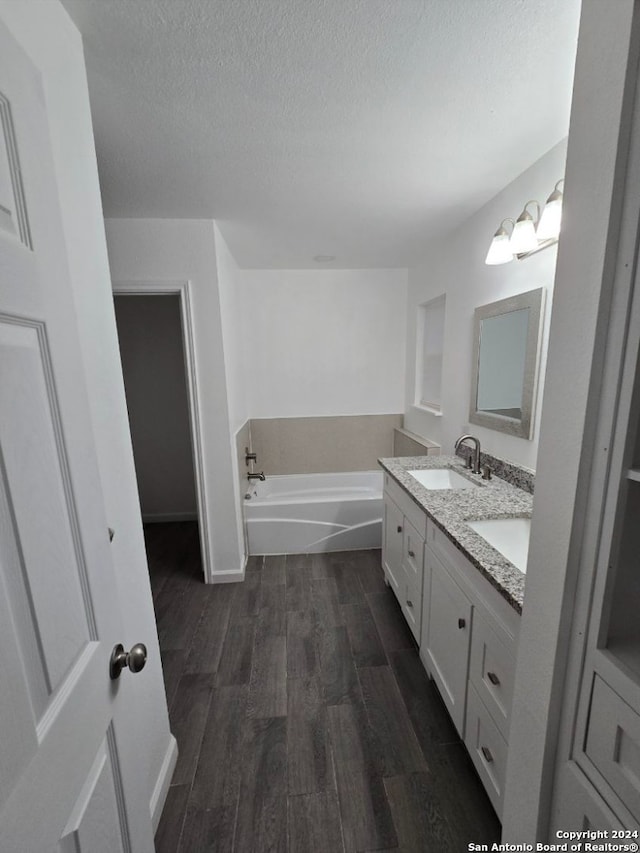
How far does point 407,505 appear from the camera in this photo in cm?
197

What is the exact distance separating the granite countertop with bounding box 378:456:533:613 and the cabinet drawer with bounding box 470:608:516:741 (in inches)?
6.8

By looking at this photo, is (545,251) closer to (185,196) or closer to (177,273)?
(185,196)

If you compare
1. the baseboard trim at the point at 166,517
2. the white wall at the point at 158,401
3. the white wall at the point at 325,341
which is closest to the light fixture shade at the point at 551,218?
the white wall at the point at 325,341

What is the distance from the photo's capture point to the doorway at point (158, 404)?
337 cm

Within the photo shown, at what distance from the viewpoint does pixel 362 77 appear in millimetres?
1124

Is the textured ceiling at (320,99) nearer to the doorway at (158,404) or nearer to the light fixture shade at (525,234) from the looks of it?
the light fixture shade at (525,234)

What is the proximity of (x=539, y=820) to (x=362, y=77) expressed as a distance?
2.04 meters

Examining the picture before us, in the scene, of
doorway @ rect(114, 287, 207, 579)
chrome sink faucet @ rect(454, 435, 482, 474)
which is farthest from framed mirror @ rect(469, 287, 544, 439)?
doorway @ rect(114, 287, 207, 579)

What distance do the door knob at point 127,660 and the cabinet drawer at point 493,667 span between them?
3.25 feet

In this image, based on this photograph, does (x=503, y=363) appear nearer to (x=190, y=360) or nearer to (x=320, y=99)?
(x=320, y=99)

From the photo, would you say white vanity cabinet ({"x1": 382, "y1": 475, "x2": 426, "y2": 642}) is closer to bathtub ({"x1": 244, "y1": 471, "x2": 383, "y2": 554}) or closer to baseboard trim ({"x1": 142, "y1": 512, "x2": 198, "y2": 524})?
bathtub ({"x1": 244, "y1": 471, "x2": 383, "y2": 554})

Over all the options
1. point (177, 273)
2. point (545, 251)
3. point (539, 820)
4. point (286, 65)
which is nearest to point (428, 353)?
point (545, 251)

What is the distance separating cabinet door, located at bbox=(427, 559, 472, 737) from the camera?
134cm

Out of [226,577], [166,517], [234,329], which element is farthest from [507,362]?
[166,517]
